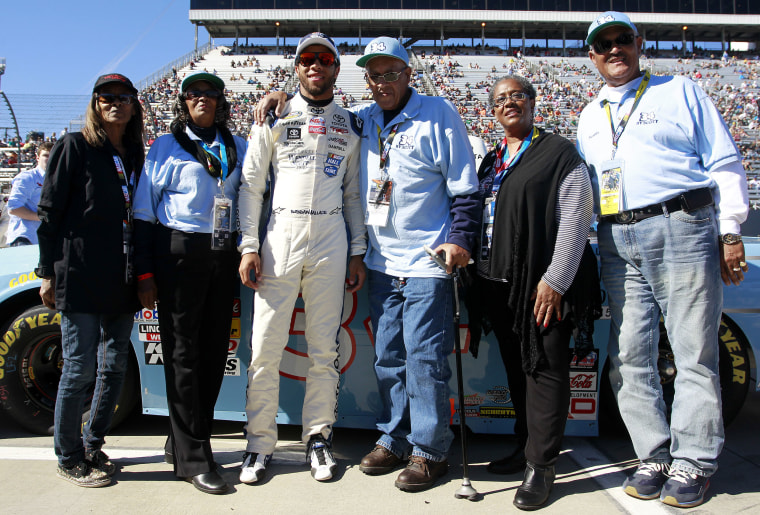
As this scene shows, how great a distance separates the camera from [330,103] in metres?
3.00

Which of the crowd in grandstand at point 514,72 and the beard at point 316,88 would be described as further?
the crowd in grandstand at point 514,72

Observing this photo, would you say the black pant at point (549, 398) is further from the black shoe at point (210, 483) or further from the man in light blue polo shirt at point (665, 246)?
the black shoe at point (210, 483)

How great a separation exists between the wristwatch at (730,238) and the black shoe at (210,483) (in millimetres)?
2728

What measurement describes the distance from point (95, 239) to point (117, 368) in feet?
2.35

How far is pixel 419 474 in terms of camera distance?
277 cm

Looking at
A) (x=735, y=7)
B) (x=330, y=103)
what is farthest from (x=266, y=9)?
(x=330, y=103)

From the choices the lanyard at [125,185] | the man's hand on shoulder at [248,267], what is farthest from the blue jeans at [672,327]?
the lanyard at [125,185]

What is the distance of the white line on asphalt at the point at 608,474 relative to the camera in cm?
259

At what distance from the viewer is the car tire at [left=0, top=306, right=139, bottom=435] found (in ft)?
10.6

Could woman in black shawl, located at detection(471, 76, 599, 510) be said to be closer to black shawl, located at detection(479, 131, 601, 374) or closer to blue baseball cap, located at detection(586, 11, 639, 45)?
black shawl, located at detection(479, 131, 601, 374)

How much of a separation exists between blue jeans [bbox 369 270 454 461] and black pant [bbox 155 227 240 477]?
0.85m

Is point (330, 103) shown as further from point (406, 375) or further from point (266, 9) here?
point (266, 9)

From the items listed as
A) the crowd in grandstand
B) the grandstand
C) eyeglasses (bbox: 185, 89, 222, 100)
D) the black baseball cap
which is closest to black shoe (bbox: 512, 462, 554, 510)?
eyeglasses (bbox: 185, 89, 222, 100)

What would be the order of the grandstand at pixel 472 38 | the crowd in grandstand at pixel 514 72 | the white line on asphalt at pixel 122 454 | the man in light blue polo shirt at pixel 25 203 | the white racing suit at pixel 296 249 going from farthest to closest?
the grandstand at pixel 472 38 < the crowd in grandstand at pixel 514 72 < the man in light blue polo shirt at pixel 25 203 < the white line on asphalt at pixel 122 454 < the white racing suit at pixel 296 249
